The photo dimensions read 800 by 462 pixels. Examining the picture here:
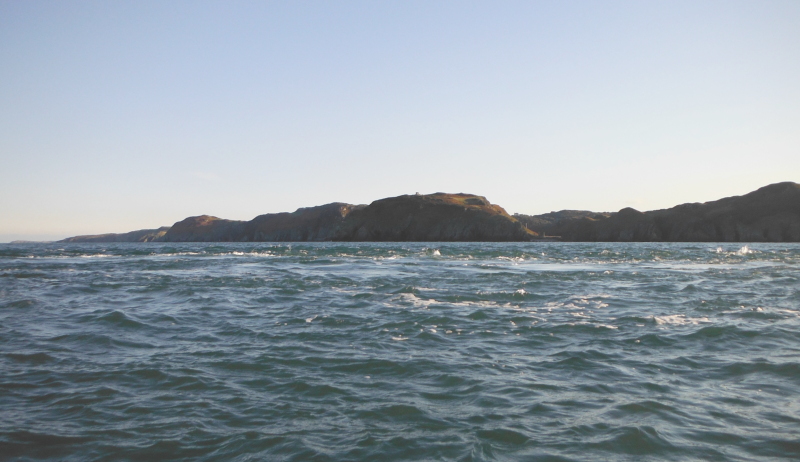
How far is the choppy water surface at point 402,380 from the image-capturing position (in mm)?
5059

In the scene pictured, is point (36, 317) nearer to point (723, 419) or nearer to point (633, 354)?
point (633, 354)

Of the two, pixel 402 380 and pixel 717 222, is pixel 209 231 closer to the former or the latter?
pixel 717 222

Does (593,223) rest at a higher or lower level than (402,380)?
higher

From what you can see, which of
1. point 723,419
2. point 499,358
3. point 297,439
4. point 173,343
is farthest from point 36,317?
point 723,419

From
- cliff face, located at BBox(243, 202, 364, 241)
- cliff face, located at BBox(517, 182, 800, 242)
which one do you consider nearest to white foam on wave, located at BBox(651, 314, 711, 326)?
cliff face, located at BBox(517, 182, 800, 242)

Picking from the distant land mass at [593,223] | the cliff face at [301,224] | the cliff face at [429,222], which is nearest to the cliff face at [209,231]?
the cliff face at [301,224]

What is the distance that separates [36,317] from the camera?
1227 cm

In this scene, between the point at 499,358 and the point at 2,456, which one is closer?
the point at 2,456

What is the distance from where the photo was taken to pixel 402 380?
7078mm

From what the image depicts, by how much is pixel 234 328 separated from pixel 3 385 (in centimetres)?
438

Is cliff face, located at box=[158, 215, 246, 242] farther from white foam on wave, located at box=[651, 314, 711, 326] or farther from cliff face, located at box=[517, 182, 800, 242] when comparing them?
white foam on wave, located at box=[651, 314, 711, 326]

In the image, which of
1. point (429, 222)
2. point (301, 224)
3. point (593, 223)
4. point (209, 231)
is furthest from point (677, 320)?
point (209, 231)

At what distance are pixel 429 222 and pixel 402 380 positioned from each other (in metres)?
116

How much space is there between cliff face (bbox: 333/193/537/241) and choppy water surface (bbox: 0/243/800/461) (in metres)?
98.9
